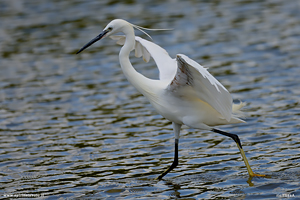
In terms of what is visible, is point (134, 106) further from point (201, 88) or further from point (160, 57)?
point (201, 88)

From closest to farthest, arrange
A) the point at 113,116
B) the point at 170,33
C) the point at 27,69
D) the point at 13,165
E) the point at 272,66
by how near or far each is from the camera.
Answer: the point at 13,165 < the point at 113,116 < the point at 272,66 < the point at 27,69 < the point at 170,33

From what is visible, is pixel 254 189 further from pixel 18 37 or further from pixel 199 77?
pixel 18 37

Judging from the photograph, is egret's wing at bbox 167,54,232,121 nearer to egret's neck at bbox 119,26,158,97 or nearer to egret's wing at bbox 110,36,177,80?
egret's neck at bbox 119,26,158,97

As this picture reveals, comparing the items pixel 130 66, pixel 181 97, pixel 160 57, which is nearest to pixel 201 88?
pixel 181 97

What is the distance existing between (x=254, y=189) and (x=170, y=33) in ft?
31.4

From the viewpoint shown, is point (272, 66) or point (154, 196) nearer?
point (154, 196)

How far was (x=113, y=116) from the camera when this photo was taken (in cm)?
982

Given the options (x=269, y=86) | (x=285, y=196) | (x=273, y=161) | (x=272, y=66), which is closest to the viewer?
(x=285, y=196)

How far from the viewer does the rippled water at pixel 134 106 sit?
680 cm

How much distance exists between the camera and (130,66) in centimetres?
679

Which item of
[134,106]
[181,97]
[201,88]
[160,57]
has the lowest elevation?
[134,106]

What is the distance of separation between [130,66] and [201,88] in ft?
3.36

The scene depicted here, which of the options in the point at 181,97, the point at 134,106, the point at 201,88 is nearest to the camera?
the point at 201,88

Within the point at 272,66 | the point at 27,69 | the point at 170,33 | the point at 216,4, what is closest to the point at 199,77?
the point at 272,66
